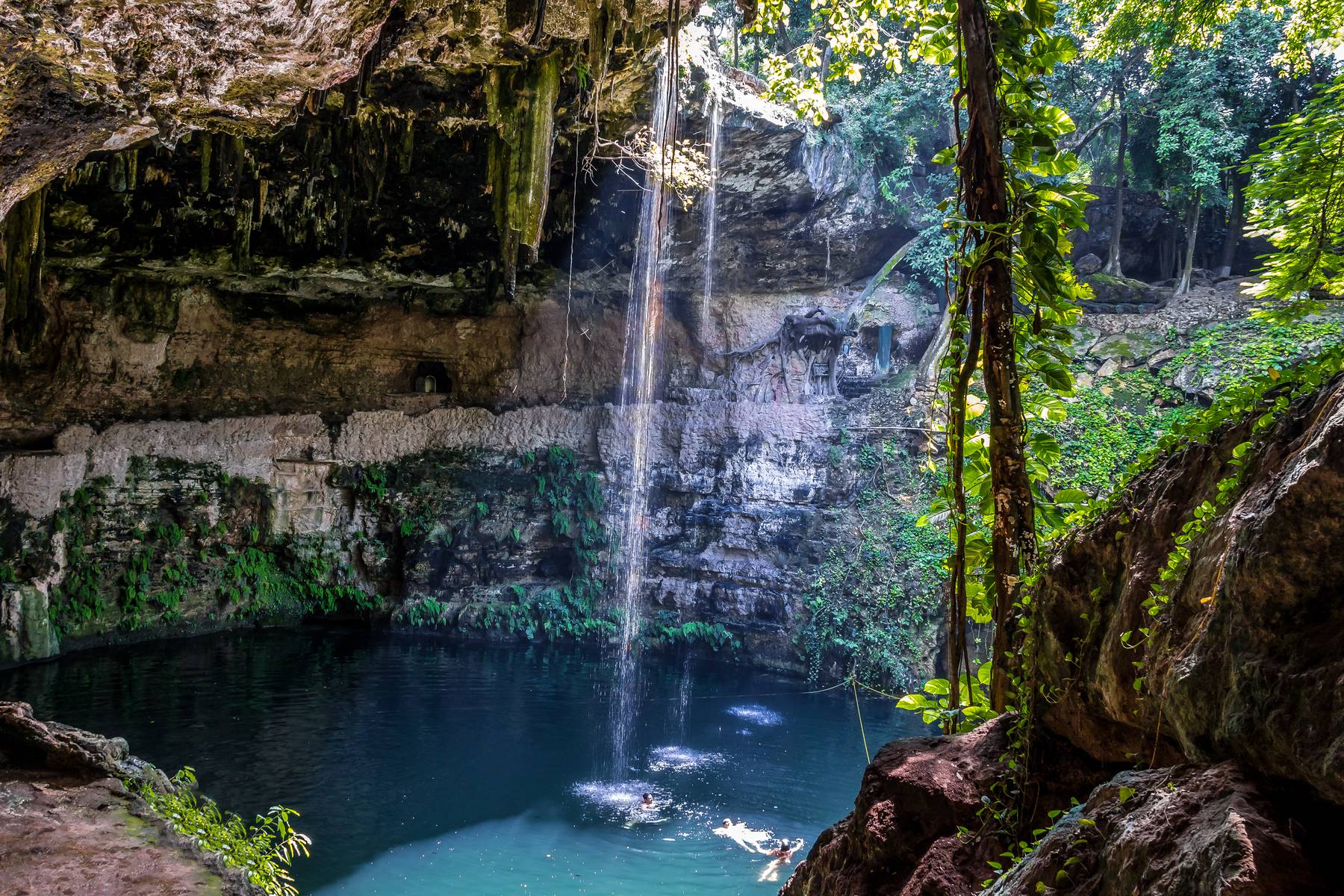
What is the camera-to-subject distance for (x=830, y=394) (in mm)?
13312

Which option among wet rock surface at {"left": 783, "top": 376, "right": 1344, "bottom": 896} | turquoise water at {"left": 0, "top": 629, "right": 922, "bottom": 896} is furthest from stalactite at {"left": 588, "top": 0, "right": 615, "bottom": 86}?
turquoise water at {"left": 0, "top": 629, "right": 922, "bottom": 896}

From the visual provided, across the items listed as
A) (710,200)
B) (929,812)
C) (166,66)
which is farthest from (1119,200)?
(929,812)

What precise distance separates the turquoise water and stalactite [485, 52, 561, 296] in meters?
5.32

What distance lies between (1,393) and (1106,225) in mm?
17456

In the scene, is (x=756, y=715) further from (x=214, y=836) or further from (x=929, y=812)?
(x=929, y=812)

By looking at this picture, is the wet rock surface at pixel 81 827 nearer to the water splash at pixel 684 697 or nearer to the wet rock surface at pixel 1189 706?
the wet rock surface at pixel 1189 706

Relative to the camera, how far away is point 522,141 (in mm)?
7855

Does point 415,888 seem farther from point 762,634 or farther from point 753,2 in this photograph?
point 762,634

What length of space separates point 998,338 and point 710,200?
10.3 m

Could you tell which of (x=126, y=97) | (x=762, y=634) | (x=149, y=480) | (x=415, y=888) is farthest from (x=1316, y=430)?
(x=149, y=480)

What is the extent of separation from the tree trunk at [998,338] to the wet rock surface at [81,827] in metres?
3.07

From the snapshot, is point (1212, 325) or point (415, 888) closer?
point (415, 888)

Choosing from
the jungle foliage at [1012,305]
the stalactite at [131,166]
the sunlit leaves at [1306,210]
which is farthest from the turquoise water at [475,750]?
the stalactite at [131,166]

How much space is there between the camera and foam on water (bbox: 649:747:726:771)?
8469 millimetres
